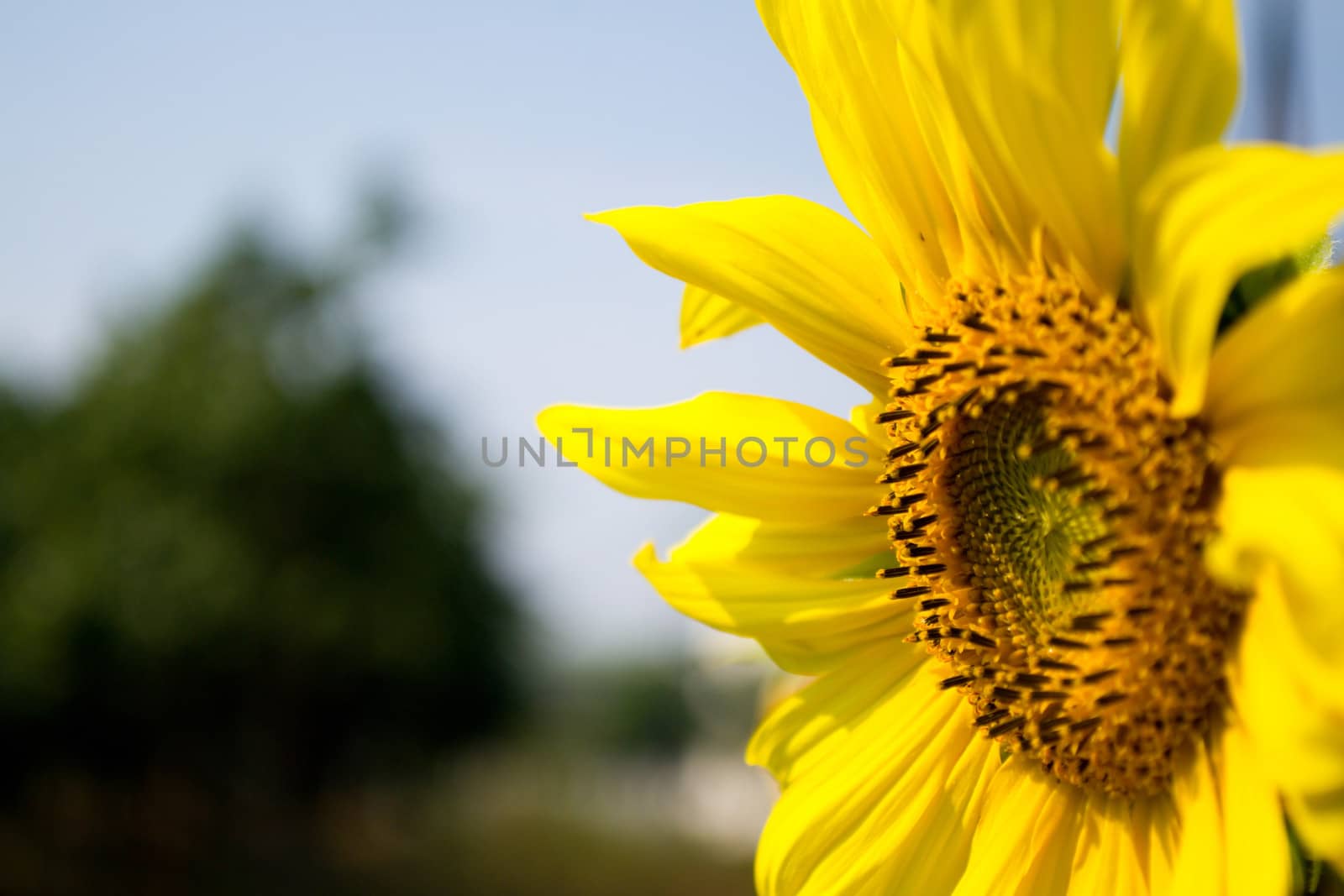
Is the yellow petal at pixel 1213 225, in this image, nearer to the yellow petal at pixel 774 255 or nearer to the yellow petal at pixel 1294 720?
the yellow petal at pixel 1294 720

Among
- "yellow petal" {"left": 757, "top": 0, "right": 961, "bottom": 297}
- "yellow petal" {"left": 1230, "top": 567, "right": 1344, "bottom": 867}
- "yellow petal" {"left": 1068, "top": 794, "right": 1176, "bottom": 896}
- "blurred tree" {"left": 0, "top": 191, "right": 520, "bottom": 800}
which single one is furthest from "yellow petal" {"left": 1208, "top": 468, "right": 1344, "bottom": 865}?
"blurred tree" {"left": 0, "top": 191, "right": 520, "bottom": 800}

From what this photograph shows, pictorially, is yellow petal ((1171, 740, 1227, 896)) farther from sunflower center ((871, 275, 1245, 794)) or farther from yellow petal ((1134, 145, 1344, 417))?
yellow petal ((1134, 145, 1344, 417))

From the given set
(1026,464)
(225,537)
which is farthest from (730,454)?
(225,537)

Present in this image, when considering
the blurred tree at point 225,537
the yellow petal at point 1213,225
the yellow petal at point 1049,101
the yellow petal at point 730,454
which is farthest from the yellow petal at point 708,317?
the blurred tree at point 225,537

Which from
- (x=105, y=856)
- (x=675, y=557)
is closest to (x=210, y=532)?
(x=105, y=856)

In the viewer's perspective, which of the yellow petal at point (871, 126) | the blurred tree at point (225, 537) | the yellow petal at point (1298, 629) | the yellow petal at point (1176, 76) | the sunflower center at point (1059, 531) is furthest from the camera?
the blurred tree at point (225, 537)

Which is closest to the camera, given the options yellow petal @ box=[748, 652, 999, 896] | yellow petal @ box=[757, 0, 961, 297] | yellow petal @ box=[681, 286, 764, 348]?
yellow petal @ box=[757, 0, 961, 297]

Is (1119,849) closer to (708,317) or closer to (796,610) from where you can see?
(796,610)
